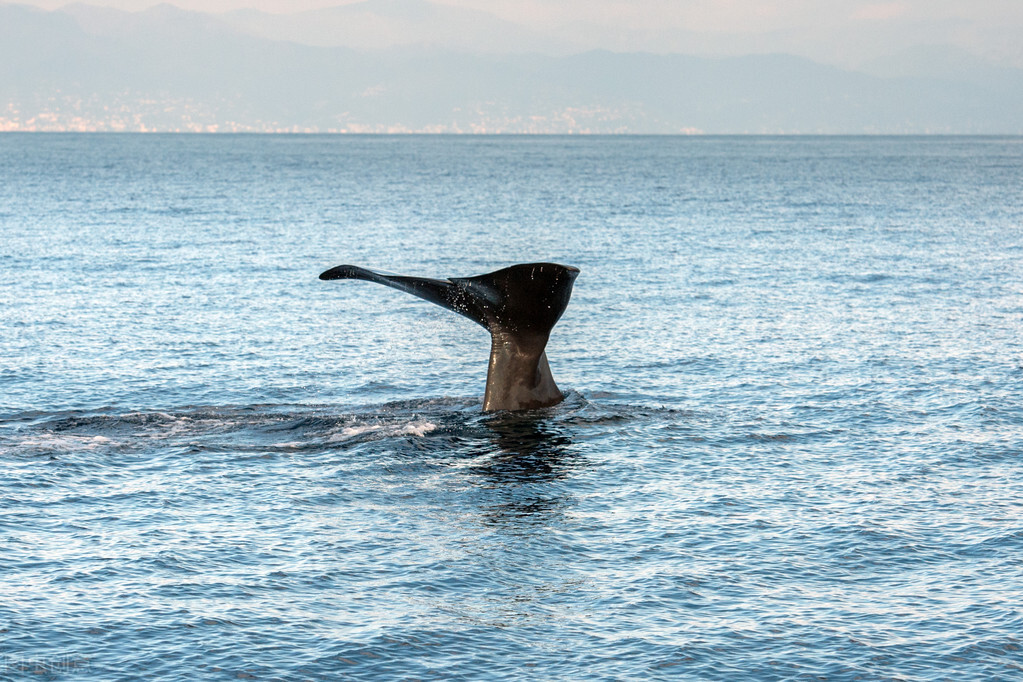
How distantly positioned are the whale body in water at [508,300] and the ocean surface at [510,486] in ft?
3.81

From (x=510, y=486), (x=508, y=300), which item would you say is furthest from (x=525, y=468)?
(x=508, y=300)

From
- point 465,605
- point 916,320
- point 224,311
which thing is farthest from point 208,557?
point 916,320

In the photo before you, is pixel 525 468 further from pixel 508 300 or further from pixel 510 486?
pixel 508 300

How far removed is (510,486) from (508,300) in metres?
3.78

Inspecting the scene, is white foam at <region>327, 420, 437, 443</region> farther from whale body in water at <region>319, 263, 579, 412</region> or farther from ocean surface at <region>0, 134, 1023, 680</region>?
whale body in water at <region>319, 263, 579, 412</region>

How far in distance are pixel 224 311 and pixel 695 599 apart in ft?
82.1

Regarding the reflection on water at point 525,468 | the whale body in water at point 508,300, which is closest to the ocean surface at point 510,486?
the reflection on water at point 525,468

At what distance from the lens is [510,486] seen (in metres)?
16.9

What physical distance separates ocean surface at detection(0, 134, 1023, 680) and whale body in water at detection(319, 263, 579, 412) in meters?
1.16

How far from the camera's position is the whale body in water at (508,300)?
1891 cm

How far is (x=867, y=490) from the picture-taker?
16.9 metres

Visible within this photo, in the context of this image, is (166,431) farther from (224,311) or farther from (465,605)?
(224,311)

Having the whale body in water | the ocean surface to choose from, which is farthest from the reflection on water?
the whale body in water

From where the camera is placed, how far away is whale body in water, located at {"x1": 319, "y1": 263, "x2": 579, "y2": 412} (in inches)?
744
